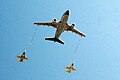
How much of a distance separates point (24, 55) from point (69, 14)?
671 inches

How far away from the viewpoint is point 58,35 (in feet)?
287

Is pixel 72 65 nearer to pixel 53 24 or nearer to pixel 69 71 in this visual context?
pixel 69 71

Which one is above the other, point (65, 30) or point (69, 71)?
point (65, 30)

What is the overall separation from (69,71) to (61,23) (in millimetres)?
13951

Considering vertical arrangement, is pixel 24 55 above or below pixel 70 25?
below

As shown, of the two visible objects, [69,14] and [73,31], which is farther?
[73,31]

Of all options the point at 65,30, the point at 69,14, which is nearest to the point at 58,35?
the point at 65,30

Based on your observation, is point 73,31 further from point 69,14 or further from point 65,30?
point 69,14

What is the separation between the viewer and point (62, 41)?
292 ft

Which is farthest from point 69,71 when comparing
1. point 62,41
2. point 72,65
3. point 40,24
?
point 40,24

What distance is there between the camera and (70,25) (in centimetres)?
8656

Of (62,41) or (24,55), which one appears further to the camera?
(62,41)

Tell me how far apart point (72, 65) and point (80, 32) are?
12990mm

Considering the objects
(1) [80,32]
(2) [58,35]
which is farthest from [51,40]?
(1) [80,32]
